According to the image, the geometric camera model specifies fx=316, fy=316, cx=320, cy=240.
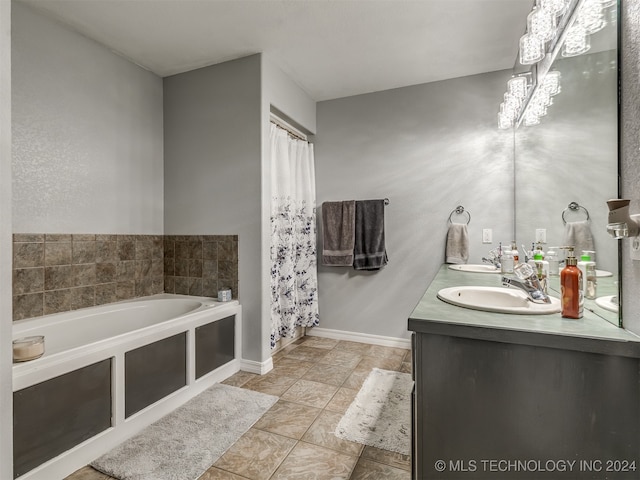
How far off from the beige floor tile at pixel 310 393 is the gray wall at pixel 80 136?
182 centimetres

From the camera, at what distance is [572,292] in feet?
3.27

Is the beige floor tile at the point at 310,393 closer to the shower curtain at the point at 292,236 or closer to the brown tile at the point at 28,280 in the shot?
the shower curtain at the point at 292,236

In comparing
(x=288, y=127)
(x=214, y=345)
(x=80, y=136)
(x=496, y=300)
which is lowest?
(x=214, y=345)

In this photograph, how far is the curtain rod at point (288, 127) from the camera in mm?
2801

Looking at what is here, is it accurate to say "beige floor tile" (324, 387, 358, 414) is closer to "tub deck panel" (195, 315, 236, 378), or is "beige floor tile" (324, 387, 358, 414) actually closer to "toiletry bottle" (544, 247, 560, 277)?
"tub deck panel" (195, 315, 236, 378)

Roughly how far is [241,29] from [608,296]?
98.2 inches

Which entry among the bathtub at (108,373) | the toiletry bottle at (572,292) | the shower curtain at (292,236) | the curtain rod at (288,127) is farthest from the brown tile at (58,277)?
the toiletry bottle at (572,292)

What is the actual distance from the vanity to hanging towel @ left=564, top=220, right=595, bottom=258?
0.32 metres

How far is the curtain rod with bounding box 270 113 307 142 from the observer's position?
110 inches

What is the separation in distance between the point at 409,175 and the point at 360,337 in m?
1.67

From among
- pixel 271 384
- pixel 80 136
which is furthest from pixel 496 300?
pixel 80 136

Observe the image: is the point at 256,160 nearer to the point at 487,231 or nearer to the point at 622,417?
the point at 487,231

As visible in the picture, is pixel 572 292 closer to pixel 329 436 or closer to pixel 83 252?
pixel 329 436

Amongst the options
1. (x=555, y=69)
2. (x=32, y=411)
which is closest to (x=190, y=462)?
(x=32, y=411)
